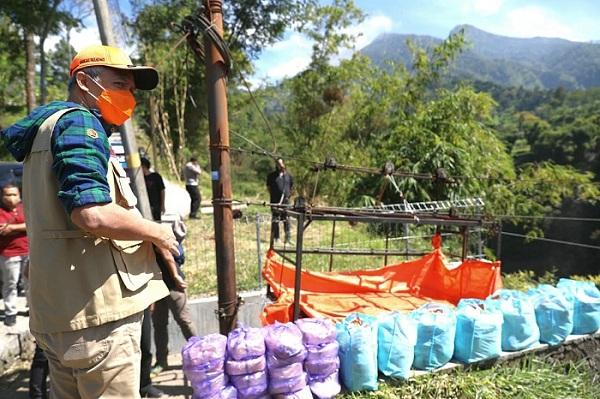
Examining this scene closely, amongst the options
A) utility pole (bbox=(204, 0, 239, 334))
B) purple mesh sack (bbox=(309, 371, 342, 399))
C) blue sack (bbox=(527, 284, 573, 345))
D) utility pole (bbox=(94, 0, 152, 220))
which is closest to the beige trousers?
utility pole (bbox=(204, 0, 239, 334))

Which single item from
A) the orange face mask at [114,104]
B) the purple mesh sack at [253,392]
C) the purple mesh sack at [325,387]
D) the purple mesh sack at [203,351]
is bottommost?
the purple mesh sack at [325,387]

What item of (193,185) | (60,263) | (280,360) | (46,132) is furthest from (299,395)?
(193,185)

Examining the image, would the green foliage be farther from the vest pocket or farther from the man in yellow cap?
the man in yellow cap

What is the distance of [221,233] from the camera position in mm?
2834

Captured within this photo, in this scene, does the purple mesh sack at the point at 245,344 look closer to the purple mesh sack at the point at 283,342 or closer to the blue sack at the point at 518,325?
the purple mesh sack at the point at 283,342

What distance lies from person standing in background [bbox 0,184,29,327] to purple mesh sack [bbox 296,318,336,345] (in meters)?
2.65

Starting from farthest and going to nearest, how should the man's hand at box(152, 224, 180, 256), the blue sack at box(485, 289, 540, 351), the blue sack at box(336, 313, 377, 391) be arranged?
the blue sack at box(485, 289, 540, 351) → the blue sack at box(336, 313, 377, 391) → the man's hand at box(152, 224, 180, 256)

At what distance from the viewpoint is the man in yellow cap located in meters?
1.30

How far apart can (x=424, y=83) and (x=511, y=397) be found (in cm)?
1249

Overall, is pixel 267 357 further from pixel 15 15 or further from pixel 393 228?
pixel 15 15

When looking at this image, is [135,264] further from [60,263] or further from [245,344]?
[245,344]

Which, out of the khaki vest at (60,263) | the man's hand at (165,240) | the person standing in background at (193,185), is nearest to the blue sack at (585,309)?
the man's hand at (165,240)

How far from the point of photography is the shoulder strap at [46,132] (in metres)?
1.35

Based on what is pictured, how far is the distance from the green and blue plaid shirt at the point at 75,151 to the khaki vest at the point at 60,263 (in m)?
0.05
